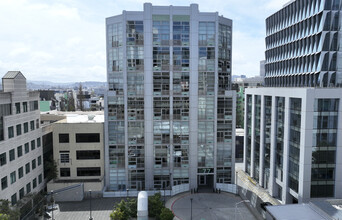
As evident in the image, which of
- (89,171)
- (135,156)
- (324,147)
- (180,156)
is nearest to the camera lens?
(324,147)

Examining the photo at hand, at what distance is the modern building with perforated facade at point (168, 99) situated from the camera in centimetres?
4947

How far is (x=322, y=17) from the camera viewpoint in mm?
43125

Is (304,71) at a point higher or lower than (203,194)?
higher

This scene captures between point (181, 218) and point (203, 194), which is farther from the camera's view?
point (203, 194)

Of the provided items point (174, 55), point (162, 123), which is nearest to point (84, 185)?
point (162, 123)

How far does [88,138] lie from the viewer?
50.9m

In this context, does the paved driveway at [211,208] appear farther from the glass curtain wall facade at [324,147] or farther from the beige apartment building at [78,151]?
the beige apartment building at [78,151]

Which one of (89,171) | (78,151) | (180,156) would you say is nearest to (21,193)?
(78,151)

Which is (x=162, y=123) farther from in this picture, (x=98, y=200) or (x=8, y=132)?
(x=8, y=132)

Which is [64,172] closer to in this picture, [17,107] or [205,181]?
[17,107]

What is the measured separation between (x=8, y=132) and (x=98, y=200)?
1930cm

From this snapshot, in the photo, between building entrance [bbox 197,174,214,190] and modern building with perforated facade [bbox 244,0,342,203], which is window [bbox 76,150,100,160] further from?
modern building with perforated facade [bbox 244,0,342,203]

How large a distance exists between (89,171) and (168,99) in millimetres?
20776

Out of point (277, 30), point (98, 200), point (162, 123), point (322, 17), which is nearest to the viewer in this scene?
point (322, 17)
